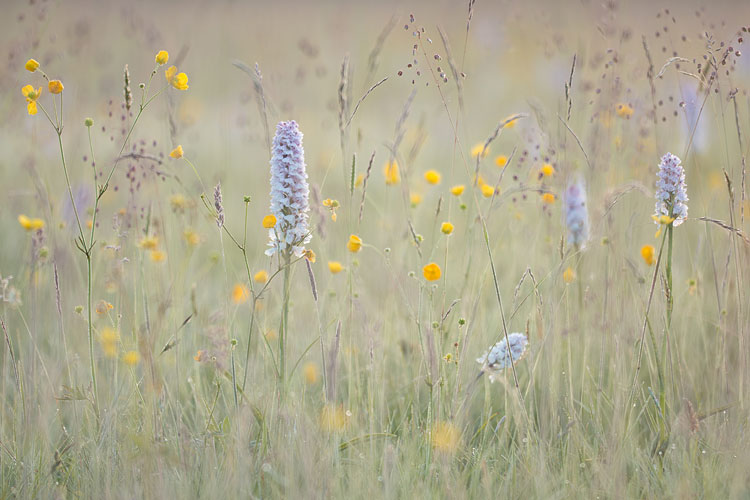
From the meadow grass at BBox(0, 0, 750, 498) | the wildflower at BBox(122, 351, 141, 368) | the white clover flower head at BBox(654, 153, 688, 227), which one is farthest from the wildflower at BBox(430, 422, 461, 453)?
the wildflower at BBox(122, 351, 141, 368)

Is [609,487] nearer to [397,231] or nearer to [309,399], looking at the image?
[309,399]

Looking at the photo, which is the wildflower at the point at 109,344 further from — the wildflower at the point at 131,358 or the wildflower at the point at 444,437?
the wildflower at the point at 444,437

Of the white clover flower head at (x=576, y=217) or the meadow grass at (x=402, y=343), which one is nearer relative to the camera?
the meadow grass at (x=402, y=343)

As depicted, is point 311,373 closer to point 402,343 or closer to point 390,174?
point 402,343

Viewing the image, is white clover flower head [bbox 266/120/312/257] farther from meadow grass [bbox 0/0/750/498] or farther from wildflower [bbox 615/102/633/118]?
wildflower [bbox 615/102/633/118]

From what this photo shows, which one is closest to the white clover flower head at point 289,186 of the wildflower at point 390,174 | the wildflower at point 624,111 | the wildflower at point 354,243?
the wildflower at point 354,243

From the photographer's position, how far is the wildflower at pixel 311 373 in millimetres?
2139

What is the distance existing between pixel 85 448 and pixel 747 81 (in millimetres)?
6976

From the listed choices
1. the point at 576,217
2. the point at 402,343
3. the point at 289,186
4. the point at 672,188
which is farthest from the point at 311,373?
the point at 672,188

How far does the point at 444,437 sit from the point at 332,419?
0.29 metres

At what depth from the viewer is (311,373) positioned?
84.9 inches

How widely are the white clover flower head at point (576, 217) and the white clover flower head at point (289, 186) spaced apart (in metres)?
0.89

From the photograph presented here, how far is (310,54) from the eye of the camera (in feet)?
9.41

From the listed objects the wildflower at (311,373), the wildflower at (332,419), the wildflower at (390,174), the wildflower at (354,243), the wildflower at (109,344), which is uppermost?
the wildflower at (390,174)
